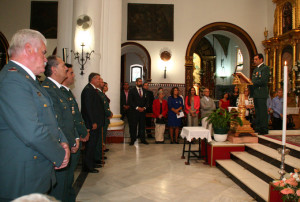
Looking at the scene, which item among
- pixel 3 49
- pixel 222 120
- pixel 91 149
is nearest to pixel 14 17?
pixel 3 49

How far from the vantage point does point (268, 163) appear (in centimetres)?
451

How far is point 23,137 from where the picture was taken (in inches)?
64.4

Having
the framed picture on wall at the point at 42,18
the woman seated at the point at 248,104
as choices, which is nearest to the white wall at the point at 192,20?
the framed picture on wall at the point at 42,18

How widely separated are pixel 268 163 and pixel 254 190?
103 cm

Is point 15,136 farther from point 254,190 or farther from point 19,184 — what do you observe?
point 254,190

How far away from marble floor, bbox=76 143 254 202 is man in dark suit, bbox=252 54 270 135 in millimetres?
1702

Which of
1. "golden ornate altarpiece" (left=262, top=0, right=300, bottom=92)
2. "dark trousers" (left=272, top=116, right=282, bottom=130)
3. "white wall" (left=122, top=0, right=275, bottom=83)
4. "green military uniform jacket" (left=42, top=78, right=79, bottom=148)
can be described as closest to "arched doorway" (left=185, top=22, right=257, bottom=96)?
"white wall" (left=122, top=0, right=275, bottom=83)

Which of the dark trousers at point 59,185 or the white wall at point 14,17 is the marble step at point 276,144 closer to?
the dark trousers at point 59,185

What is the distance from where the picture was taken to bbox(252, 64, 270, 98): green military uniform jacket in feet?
18.6

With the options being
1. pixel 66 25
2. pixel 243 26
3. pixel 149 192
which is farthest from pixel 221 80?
pixel 149 192

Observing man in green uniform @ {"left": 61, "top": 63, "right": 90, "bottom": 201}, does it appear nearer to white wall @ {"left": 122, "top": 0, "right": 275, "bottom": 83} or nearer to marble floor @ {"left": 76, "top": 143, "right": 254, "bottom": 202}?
marble floor @ {"left": 76, "top": 143, "right": 254, "bottom": 202}

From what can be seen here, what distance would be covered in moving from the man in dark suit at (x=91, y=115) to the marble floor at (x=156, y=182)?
285 mm

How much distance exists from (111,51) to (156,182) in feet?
15.5

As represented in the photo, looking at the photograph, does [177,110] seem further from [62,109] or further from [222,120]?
[62,109]
